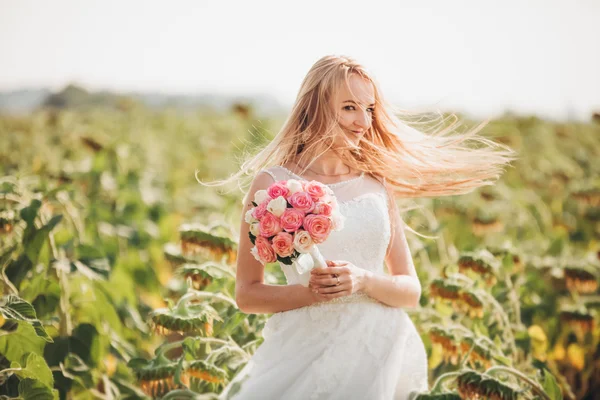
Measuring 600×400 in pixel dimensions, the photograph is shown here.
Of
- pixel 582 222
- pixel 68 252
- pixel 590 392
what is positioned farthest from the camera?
Result: pixel 582 222

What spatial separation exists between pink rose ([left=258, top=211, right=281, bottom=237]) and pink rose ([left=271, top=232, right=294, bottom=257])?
0.05 feet

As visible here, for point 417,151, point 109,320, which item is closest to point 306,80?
point 417,151

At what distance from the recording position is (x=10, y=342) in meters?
2.40

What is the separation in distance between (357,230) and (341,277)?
0.88ft

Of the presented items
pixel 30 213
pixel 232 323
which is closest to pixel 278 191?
pixel 232 323

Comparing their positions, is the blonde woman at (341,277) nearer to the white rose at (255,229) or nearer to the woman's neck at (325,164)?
the woman's neck at (325,164)

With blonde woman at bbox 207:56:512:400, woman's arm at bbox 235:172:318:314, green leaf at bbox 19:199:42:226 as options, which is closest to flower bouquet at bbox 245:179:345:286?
blonde woman at bbox 207:56:512:400

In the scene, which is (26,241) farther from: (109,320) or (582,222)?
(582,222)

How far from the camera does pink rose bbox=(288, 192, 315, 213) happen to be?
1.77 m

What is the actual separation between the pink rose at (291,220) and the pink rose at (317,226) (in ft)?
0.06

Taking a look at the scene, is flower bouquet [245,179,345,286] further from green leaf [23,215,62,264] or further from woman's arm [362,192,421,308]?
green leaf [23,215,62,264]

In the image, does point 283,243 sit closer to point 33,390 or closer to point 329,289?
point 329,289

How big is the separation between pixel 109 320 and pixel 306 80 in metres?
1.59

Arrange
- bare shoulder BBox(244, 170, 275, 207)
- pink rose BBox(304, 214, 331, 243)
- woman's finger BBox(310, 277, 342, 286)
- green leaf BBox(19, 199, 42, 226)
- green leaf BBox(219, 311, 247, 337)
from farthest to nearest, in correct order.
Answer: green leaf BBox(19, 199, 42, 226), green leaf BBox(219, 311, 247, 337), bare shoulder BBox(244, 170, 275, 207), woman's finger BBox(310, 277, 342, 286), pink rose BBox(304, 214, 331, 243)
